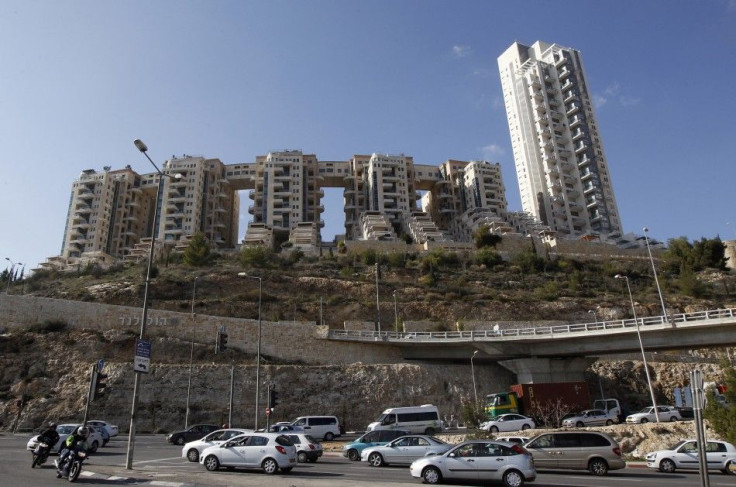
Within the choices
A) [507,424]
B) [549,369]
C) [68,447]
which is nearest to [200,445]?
[68,447]

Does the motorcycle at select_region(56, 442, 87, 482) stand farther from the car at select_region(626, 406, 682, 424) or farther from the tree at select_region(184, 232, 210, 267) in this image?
the tree at select_region(184, 232, 210, 267)

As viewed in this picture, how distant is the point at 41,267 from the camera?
9850 centimetres

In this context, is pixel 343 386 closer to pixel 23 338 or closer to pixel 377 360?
pixel 377 360

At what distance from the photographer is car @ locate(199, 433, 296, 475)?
1698 centimetres

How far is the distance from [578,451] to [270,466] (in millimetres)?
10904

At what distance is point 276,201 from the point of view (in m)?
115

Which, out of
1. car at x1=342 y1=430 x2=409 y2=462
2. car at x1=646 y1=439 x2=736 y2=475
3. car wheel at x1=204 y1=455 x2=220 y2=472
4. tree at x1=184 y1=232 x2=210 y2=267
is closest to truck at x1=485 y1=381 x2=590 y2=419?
car at x1=342 y1=430 x2=409 y2=462

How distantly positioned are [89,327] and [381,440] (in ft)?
122

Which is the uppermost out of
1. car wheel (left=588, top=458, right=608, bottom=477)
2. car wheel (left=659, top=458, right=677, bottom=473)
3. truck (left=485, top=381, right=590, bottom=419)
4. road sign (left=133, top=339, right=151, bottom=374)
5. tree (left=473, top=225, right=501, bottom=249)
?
tree (left=473, top=225, right=501, bottom=249)

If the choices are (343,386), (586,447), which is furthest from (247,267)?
(586,447)

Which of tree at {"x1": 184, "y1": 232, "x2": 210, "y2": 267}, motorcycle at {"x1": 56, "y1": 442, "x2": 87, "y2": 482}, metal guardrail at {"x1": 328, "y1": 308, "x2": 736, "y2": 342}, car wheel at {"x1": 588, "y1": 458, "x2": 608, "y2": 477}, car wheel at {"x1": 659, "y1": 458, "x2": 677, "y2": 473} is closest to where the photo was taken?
motorcycle at {"x1": 56, "y1": 442, "x2": 87, "y2": 482}

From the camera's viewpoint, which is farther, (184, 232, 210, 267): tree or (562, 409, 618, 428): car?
(184, 232, 210, 267): tree

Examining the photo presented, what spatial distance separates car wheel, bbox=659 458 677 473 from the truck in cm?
1695

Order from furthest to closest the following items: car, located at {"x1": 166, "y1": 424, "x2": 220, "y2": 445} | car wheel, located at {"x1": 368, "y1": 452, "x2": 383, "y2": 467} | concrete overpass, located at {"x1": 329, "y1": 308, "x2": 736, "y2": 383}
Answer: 1. concrete overpass, located at {"x1": 329, "y1": 308, "x2": 736, "y2": 383}
2. car, located at {"x1": 166, "y1": 424, "x2": 220, "y2": 445}
3. car wheel, located at {"x1": 368, "y1": 452, "x2": 383, "y2": 467}
